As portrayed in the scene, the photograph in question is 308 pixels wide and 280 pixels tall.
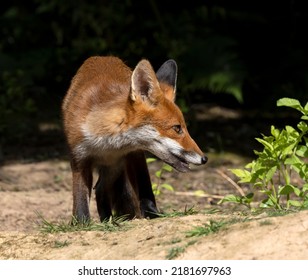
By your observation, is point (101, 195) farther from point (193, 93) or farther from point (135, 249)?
point (193, 93)

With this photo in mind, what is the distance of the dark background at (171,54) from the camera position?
1149 cm

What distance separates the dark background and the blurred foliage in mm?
16

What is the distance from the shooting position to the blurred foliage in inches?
460

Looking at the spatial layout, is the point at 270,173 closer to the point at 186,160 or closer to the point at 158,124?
the point at 186,160

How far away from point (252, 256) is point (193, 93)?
832cm

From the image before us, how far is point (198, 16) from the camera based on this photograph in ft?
41.0

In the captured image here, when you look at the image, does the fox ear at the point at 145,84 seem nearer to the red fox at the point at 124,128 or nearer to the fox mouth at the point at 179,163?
the red fox at the point at 124,128

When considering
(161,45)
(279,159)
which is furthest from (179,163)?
(161,45)

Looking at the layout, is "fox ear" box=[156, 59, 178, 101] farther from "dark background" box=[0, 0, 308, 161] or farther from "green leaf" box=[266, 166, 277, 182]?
"dark background" box=[0, 0, 308, 161]

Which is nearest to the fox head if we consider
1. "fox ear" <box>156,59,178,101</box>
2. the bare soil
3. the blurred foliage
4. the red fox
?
the red fox

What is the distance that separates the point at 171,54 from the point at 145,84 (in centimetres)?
504

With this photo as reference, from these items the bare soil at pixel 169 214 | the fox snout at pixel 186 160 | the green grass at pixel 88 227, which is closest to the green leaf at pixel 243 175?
the bare soil at pixel 169 214

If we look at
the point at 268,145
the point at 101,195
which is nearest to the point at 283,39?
the point at 101,195

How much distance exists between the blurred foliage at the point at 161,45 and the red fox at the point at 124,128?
4.16 m
